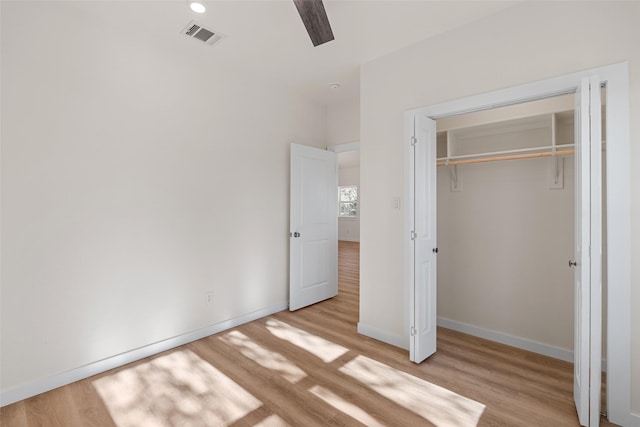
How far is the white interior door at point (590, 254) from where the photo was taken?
171cm

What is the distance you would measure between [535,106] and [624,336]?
198cm

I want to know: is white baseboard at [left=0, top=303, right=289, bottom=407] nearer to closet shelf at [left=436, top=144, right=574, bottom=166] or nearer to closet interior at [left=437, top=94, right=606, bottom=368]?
closet interior at [left=437, top=94, right=606, bottom=368]

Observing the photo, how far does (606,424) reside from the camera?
1.80 meters

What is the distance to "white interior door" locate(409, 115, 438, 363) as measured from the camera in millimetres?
2518

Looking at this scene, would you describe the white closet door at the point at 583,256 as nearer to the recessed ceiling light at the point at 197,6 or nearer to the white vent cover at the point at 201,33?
the recessed ceiling light at the point at 197,6

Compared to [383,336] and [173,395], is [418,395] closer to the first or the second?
[383,336]

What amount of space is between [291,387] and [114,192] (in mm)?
2164

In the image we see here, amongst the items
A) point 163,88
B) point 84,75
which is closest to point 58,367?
point 84,75

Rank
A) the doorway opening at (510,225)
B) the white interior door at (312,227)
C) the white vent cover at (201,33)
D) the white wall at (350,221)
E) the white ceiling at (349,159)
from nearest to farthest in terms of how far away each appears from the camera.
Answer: the white vent cover at (201,33) → the doorway opening at (510,225) → the white interior door at (312,227) → the white ceiling at (349,159) → the white wall at (350,221)

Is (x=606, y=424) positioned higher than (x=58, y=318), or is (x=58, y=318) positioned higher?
(x=58, y=318)

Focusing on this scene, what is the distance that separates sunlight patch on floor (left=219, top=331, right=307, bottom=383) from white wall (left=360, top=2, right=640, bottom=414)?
3.31 ft

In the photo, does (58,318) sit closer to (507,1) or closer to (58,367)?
(58,367)

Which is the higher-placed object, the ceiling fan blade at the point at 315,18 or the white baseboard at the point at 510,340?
the ceiling fan blade at the point at 315,18

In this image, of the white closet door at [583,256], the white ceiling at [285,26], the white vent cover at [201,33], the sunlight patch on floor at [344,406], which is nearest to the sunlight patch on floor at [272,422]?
the sunlight patch on floor at [344,406]
